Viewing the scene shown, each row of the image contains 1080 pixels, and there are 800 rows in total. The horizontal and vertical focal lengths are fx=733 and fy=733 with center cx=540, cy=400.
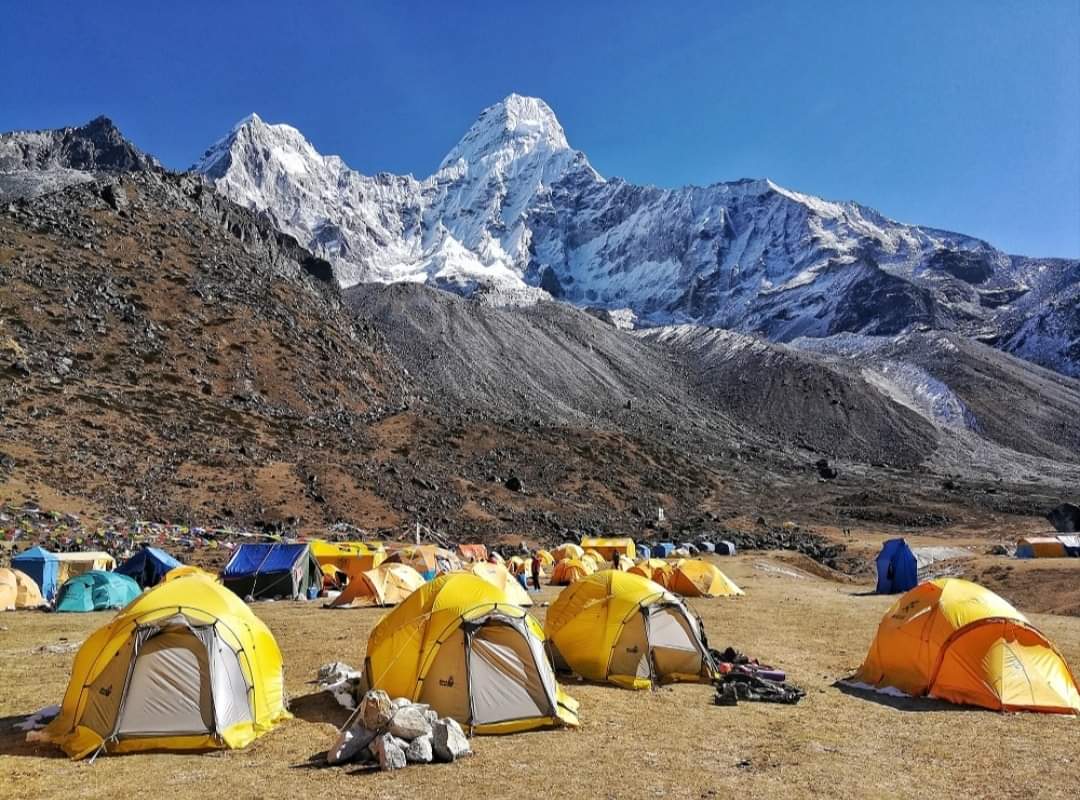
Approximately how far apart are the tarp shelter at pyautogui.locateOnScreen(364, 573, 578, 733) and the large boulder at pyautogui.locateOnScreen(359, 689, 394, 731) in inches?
41.3

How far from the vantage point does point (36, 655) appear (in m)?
15.8

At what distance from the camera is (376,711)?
388 inches

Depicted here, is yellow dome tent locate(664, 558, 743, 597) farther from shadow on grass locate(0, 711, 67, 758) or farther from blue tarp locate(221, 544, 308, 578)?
shadow on grass locate(0, 711, 67, 758)

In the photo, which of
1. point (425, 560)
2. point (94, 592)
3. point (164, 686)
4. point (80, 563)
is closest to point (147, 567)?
point (80, 563)

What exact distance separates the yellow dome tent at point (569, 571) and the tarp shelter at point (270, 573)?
424 inches

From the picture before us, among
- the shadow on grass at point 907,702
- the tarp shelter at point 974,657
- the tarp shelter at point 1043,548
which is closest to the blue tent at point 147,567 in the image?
the shadow on grass at point 907,702

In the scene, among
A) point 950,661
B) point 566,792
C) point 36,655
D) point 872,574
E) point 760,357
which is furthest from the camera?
point 760,357

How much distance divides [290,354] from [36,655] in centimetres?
5209

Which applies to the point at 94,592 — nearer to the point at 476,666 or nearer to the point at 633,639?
the point at 476,666

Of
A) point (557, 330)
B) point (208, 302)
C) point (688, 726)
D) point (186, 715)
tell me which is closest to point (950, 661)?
point (688, 726)

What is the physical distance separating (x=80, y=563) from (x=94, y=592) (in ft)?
13.9

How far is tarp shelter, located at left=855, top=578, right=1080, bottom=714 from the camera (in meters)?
12.0

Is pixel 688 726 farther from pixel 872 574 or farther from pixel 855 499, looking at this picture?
pixel 855 499

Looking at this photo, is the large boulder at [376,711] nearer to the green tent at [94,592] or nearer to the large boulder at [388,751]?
the large boulder at [388,751]
